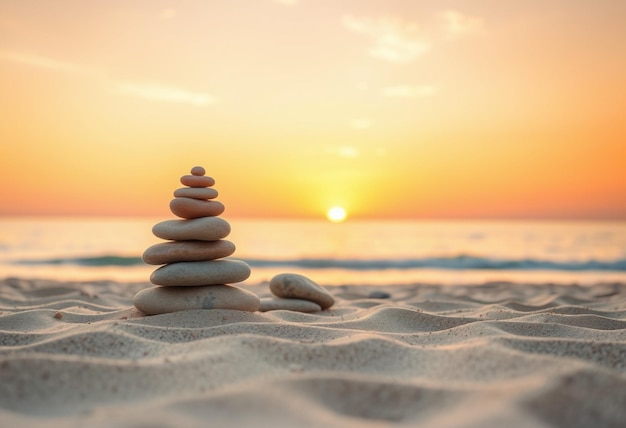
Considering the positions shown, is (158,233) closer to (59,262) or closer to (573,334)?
(573,334)

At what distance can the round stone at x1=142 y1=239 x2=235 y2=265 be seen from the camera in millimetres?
4398

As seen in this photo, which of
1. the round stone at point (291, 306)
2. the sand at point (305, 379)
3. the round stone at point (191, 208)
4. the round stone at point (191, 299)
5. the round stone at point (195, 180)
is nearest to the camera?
the sand at point (305, 379)

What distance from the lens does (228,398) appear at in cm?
195

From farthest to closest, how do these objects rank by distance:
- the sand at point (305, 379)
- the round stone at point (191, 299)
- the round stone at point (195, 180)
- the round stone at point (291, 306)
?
the round stone at point (291, 306), the round stone at point (195, 180), the round stone at point (191, 299), the sand at point (305, 379)

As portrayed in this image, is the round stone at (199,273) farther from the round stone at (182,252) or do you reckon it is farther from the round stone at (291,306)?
the round stone at (291,306)

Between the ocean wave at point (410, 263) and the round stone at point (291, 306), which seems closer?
the round stone at point (291, 306)

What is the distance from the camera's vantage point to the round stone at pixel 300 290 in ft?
17.4

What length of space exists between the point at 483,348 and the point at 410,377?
0.45 meters

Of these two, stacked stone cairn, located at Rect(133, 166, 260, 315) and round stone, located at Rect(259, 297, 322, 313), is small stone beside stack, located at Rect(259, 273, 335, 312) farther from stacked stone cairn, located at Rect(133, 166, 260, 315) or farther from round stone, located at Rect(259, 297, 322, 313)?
stacked stone cairn, located at Rect(133, 166, 260, 315)

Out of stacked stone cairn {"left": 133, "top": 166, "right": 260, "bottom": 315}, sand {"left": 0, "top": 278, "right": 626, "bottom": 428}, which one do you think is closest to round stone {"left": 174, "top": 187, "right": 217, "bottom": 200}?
stacked stone cairn {"left": 133, "top": 166, "right": 260, "bottom": 315}

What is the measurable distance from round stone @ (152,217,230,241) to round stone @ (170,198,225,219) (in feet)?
0.22

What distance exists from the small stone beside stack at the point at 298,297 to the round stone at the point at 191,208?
1141 millimetres

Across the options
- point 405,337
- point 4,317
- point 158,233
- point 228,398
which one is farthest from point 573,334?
point 4,317

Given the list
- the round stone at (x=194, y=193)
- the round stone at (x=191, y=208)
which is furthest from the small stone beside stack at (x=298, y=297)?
the round stone at (x=194, y=193)
